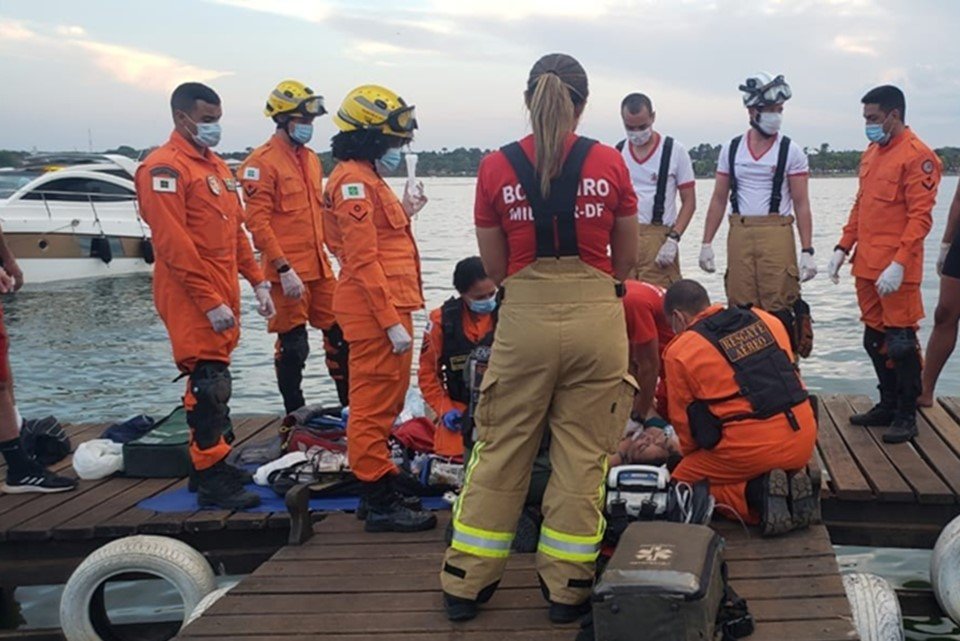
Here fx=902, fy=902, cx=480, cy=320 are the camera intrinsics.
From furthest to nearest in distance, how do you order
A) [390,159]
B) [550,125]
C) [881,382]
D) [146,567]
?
[881,382] → [390,159] → [146,567] → [550,125]

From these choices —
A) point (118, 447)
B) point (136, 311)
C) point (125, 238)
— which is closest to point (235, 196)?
point (118, 447)

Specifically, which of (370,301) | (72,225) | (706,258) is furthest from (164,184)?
(72,225)

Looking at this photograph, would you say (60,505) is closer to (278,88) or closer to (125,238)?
(278,88)

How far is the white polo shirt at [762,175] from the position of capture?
239 inches

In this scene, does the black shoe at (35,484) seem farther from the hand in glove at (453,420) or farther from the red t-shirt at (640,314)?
the red t-shirt at (640,314)

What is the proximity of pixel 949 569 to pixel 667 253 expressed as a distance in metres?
2.78

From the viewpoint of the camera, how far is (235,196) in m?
4.86

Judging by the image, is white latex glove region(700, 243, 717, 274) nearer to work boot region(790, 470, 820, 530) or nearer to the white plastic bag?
work boot region(790, 470, 820, 530)

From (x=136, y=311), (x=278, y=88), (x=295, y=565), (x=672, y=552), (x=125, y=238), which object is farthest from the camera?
(x=125, y=238)

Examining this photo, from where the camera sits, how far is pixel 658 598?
279cm

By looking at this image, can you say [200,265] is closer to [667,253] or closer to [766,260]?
[667,253]

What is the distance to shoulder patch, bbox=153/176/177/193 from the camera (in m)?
4.34

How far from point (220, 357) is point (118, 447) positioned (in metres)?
1.48

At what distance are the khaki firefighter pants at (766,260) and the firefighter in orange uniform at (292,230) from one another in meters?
2.76
